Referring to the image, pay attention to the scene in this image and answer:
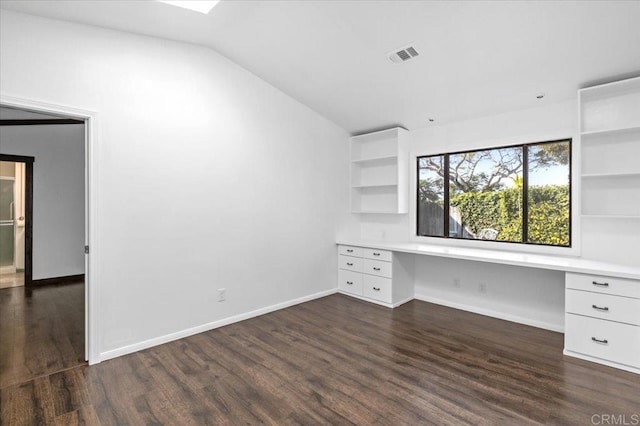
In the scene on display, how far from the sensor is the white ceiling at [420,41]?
2.45m

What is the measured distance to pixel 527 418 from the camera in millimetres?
2033

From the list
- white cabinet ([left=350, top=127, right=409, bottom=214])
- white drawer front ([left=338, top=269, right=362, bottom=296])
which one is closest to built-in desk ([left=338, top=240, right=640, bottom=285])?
white drawer front ([left=338, top=269, right=362, bottom=296])

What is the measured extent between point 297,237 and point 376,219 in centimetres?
144

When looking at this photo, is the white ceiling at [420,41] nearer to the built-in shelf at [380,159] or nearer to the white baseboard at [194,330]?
the built-in shelf at [380,159]

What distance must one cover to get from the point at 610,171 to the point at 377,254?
2579 millimetres

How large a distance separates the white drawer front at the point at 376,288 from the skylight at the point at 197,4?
11.7 feet

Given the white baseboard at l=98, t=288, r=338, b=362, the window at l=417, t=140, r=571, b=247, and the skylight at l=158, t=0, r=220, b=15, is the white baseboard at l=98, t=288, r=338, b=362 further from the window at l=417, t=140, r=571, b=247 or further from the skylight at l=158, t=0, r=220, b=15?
the skylight at l=158, t=0, r=220, b=15

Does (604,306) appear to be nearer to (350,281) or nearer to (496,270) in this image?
(496,270)

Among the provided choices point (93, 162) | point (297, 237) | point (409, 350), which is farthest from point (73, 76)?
point (409, 350)

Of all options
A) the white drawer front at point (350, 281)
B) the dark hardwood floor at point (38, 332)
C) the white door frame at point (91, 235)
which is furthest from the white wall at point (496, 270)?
the dark hardwood floor at point (38, 332)

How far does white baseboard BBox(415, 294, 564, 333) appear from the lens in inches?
137

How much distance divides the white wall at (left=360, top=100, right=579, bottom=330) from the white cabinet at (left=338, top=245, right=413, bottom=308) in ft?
0.98

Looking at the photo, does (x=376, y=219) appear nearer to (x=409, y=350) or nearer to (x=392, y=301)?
(x=392, y=301)
